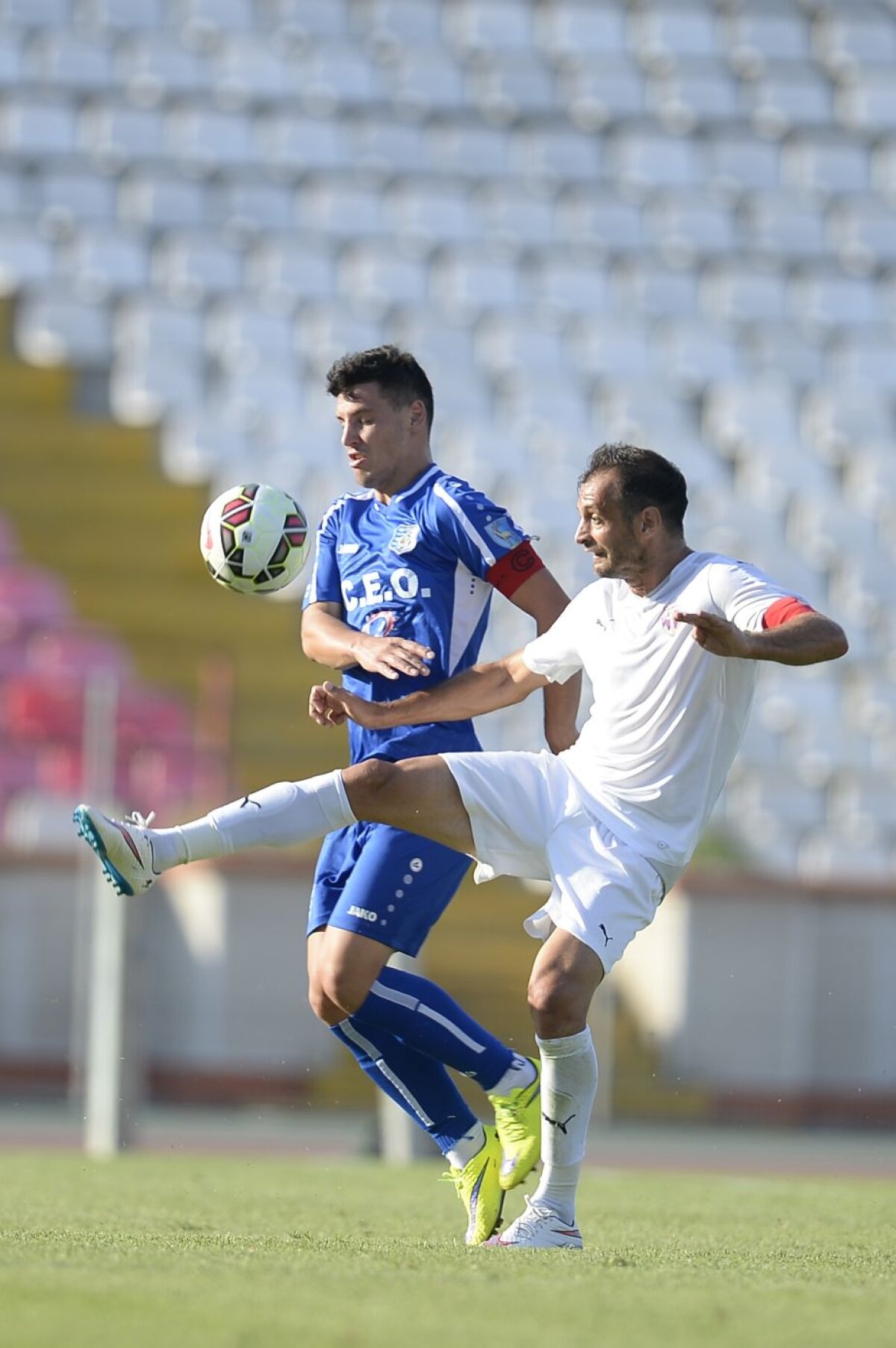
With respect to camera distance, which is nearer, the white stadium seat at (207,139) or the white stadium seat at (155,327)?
the white stadium seat at (155,327)

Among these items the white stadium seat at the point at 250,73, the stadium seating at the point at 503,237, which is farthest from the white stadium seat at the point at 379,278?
the white stadium seat at the point at 250,73

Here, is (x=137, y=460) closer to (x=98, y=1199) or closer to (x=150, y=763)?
(x=150, y=763)

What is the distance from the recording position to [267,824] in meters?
4.89

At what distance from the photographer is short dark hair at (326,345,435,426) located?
549 centimetres

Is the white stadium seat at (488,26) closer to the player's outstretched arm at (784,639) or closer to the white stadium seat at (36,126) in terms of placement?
the white stadium seat at (36,126)

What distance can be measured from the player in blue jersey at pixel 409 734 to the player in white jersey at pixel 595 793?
35cm

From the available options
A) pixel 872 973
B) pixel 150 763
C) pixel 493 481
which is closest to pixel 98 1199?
pixel 150 763

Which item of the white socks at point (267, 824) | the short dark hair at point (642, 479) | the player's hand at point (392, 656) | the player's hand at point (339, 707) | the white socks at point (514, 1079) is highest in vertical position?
the short dark hair at point (642, 479)

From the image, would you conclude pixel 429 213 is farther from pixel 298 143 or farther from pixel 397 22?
pixel 397 22

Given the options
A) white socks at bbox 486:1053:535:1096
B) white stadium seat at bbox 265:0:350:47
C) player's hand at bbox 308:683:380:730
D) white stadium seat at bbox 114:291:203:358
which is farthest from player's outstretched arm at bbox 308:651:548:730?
white stadium seat at bbox 265:0:350:47

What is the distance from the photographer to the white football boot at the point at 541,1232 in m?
4.73

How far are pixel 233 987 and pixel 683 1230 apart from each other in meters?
5.70

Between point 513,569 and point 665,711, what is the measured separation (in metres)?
0.69

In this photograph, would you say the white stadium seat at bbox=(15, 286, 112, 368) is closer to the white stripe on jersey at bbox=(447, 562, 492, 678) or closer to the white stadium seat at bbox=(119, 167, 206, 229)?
the white stadium seat at bbox=(119, 167, 206, 229)
